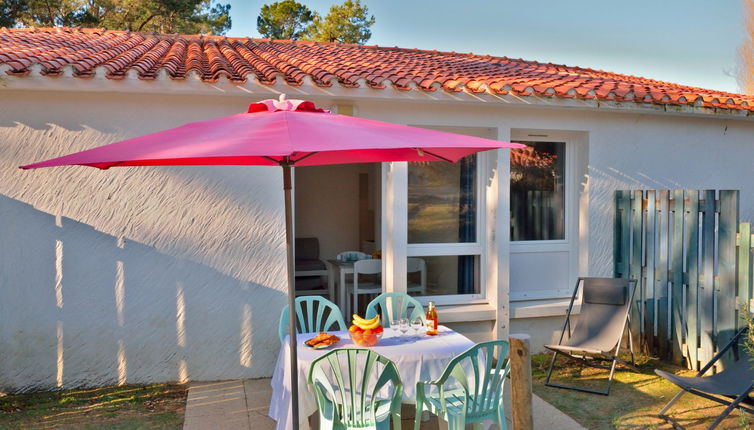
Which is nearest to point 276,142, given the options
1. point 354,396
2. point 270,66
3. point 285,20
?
point 354,396

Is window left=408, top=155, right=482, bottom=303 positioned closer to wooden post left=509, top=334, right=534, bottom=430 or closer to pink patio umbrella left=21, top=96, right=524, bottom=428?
pink patio umbrella left=21, top=96, right=524, bottom=428

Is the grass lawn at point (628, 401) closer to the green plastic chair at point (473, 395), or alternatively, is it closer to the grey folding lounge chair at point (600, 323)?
the grey folding lounge chair at point (600, 323)

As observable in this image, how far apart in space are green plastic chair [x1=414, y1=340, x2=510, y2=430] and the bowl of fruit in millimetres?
650

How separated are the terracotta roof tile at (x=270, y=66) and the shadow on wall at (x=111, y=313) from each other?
1.76 metres

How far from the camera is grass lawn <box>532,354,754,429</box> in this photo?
5.67 metres

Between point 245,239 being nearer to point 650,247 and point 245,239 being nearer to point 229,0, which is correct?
point 650,247

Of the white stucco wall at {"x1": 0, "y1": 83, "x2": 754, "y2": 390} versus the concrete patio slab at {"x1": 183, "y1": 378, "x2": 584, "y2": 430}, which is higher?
the white stucco wall at {"x1": 0, "y1": 83, "x2": 754, "y2": 390}

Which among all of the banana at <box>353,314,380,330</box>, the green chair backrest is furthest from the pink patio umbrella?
the banana at <box>353,314,380,330</box>

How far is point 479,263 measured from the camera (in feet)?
25.8

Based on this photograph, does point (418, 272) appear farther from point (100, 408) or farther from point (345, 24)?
point (345, 24)

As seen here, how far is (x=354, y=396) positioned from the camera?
4.32 meters

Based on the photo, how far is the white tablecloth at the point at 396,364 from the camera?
478 centimetres

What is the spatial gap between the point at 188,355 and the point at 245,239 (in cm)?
140

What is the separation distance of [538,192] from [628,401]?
294 centimetres
